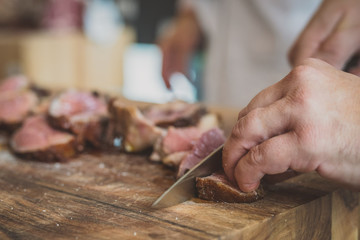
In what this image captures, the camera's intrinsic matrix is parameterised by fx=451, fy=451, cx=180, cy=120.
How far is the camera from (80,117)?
1.83 m

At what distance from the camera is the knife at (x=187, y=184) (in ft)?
3.84

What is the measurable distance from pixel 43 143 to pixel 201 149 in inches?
26.4

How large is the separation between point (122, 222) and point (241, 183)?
0.32 m

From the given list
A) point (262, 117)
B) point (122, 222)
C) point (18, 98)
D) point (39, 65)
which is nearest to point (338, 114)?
point (262, 117)

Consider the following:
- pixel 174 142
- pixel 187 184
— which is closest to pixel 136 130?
pixel 174 142

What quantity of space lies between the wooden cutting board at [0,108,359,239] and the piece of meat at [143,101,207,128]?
277mm

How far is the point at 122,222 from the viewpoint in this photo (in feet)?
3.55

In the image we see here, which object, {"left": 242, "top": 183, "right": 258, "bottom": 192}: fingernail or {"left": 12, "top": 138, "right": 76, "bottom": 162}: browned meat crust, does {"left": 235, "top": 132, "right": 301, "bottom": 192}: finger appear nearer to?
{"left": 242, "top": 183, "right": 258, "bottom": 192}: fingernail

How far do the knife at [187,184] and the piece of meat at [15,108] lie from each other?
1.14 metres

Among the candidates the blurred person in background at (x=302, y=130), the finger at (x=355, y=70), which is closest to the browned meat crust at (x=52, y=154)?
the blurred person in background at (x=302, y=130)

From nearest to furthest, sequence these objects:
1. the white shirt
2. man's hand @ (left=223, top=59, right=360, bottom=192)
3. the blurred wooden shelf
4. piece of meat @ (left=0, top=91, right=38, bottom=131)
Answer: man's hand @ (left=223, top=59, right=360, bottom=192)
piece of meat @ (left=0, top=91, right=38, bottom=131)
the white shirt
the blurred wooden shelf

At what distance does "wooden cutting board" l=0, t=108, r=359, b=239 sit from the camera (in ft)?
3.39

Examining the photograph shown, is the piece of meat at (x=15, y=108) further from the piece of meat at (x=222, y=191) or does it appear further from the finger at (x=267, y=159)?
the finger at (x=267, y=159)

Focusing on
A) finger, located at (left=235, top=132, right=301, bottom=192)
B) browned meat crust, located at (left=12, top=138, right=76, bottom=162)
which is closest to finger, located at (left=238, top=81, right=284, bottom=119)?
finger, located at (left=235, top=132, right=301, bottom=192)
